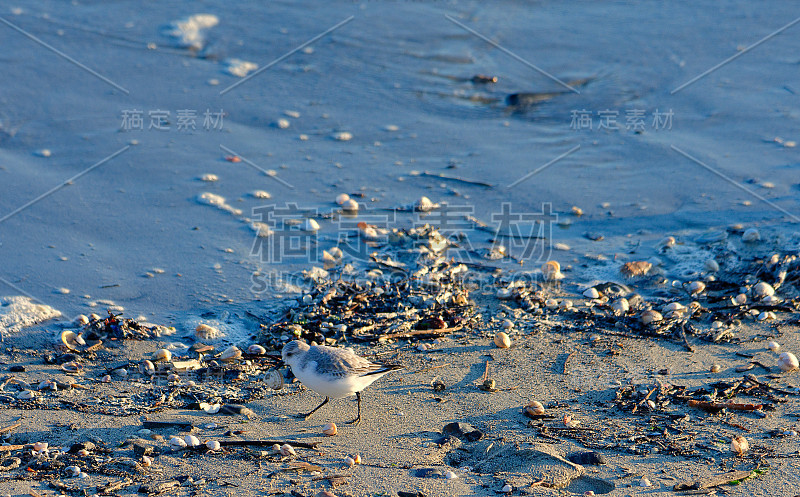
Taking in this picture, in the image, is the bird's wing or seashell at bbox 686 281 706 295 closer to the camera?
the bird's wing

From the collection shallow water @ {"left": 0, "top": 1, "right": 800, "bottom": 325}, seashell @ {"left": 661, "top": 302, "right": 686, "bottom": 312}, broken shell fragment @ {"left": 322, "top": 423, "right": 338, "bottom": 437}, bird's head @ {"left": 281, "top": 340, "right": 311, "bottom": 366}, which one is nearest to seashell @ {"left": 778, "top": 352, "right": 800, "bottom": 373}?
seashell @ {"left": 661, "top": 302, "right": 686, "bottom": 312}

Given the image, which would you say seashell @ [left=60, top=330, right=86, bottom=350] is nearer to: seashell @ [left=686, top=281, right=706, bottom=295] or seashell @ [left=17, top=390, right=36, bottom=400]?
seashell @ [left=17, top=390, right=36, bottom=400]

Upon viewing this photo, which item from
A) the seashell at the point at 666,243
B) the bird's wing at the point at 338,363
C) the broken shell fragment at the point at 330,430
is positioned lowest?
the broken shell fragment at the point at 330,430

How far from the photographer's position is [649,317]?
4930 millimetres

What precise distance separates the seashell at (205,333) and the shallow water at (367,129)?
0.31 metres

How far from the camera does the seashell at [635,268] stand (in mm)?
5652

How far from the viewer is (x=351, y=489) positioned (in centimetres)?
321

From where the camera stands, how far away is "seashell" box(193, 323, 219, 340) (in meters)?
4.67

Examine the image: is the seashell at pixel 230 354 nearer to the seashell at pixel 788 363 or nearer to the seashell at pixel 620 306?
the seashell at pixel 620 306

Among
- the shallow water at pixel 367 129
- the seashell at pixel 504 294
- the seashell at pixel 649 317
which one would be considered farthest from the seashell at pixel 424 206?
the seashell at pixel 649 317

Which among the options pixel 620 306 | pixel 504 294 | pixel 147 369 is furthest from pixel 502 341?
pixel 147 369

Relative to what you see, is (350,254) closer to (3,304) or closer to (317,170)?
(317,170)

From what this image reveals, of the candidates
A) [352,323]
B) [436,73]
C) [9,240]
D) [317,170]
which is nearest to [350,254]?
[352,323]

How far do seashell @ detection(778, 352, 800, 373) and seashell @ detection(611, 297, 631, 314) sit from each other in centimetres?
102
